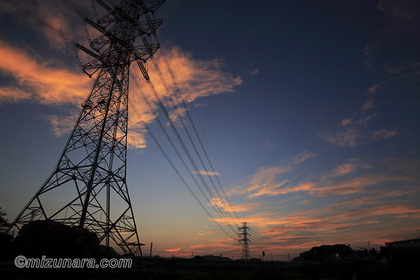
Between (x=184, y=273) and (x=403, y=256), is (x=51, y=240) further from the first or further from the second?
(x=403, y=256)

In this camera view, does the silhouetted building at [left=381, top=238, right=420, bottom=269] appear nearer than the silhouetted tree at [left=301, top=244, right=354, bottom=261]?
Yes

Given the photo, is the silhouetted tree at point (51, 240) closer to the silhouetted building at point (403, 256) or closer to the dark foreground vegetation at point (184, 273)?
the dark foreground vegetation at point (184, 273)

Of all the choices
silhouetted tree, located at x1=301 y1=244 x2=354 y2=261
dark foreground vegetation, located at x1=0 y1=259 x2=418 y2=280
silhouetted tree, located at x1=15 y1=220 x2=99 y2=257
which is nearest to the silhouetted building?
dark foreground vegetation, located at x1=0 y1=259 x2=418 y2=280

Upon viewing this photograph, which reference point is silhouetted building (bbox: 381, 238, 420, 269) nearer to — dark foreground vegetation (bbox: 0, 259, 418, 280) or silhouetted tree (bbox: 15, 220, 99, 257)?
dark foreground vegetation (bbox: 0, 259, 418, 280)

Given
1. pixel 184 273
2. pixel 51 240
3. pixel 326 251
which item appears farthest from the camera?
pixel 326 251

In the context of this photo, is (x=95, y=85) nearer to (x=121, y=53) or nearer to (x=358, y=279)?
(x=121, y=53)

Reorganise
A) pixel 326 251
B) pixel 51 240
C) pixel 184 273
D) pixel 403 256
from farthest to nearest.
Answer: pixel 326 251, pixel 403 256, pixel 184 273, pixel 51 240

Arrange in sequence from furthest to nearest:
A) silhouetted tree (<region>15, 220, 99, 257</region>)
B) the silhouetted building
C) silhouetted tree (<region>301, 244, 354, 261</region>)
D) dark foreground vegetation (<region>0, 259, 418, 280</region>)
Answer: silhouetted tree (<region>301, 244, 354, 261</region>) < the silhouetted building < silhouetted tree (<region>15, 220, 99, 257</region>) < dark foreground vegetation (<region>0, 259, 418, 280</region>)

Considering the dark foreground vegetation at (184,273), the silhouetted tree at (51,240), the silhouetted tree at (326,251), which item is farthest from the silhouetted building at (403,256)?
the silhouetted tree at (326,251)

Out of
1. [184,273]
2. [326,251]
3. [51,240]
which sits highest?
[51,240]

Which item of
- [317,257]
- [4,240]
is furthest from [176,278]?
[317,257]

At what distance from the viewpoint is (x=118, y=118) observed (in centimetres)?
2481

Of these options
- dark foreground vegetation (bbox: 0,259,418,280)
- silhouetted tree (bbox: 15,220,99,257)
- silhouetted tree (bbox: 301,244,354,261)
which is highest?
silhouetted tree (bbox: 15,220,99,257)

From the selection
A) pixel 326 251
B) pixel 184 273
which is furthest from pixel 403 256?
pixel 326 251
